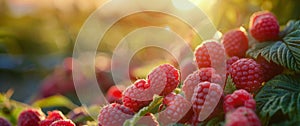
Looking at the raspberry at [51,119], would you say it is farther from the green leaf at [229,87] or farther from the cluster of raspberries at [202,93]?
the green leaf at [229,87]

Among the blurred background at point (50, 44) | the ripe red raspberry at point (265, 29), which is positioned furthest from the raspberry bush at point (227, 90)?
the blurred background at point (50, 44)

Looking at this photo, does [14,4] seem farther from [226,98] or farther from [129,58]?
[226,98]

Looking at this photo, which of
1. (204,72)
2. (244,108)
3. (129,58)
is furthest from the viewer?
(129,58)

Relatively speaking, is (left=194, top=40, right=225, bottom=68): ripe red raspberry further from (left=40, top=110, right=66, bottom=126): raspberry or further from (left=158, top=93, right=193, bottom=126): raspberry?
(left=40, top=110, right=66, bottom=126): raspberry

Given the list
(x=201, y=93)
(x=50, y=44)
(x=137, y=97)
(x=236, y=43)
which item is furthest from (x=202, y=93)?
(x=50, y=44)

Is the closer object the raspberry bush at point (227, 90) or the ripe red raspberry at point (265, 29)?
the raspberry bush at point (227, 90)

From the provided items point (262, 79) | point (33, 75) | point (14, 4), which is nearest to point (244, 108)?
point (262, 79)

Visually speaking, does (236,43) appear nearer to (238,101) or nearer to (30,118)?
(238,101)

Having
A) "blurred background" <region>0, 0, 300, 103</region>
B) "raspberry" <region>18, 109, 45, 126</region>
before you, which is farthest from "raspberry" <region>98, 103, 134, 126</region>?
"blurred background" <region>0, 0, 300, 103</region>
